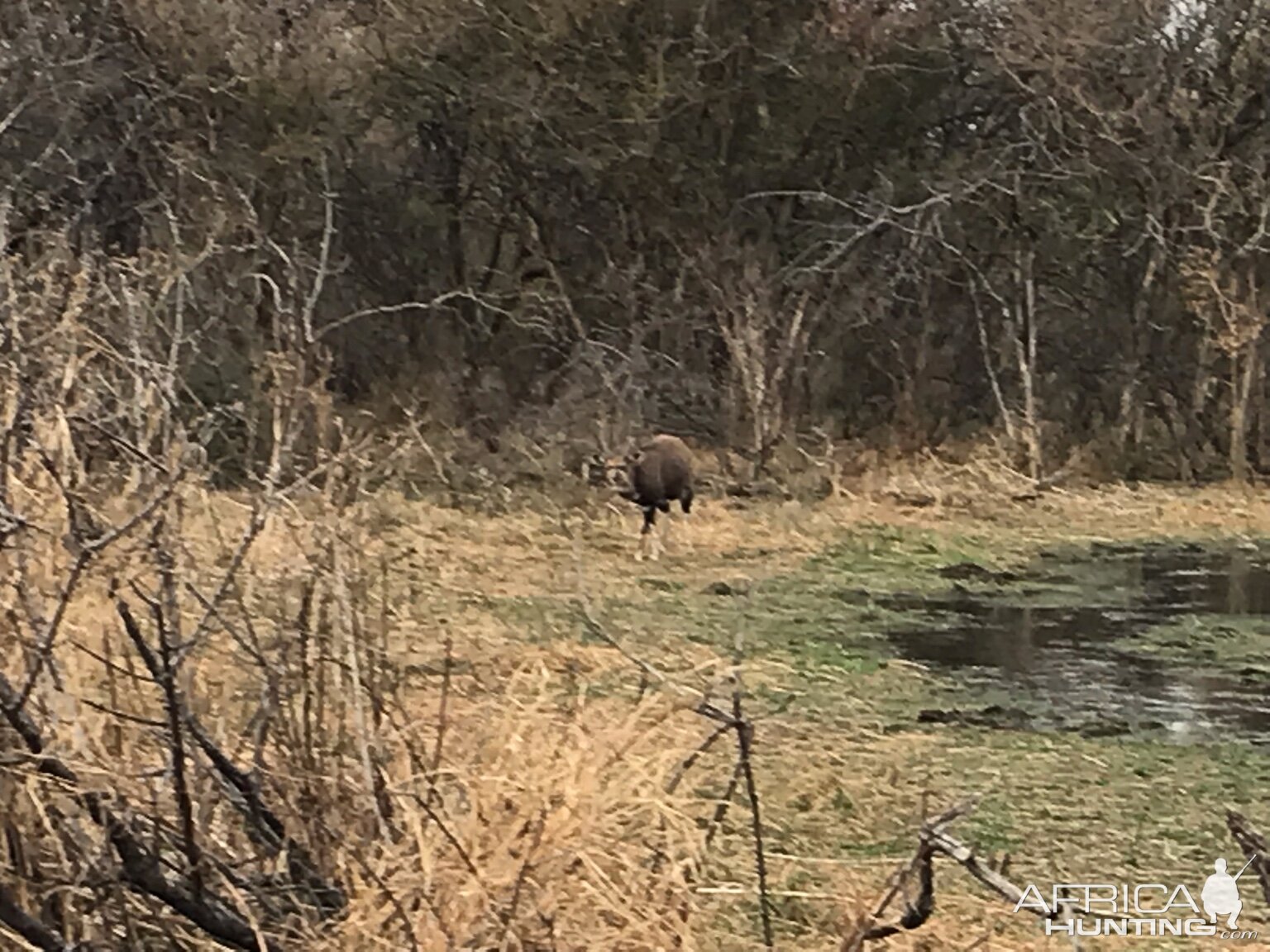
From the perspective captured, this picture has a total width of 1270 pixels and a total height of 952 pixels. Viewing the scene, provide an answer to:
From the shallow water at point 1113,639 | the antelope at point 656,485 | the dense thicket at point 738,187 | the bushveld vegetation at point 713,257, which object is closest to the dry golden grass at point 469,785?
the shallow water at point 1113,639

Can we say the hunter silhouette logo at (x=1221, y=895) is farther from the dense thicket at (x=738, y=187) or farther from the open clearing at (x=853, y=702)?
the dense thicket at (x=738, y=187)

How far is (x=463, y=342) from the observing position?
648 inches

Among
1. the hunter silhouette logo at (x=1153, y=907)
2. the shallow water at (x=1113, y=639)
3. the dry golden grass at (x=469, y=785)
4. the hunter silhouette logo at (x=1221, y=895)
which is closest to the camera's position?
the dry golden grass at (x=469, y=785)

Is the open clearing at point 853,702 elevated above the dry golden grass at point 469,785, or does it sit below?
below

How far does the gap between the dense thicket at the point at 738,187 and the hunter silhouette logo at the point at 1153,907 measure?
9.81 meters

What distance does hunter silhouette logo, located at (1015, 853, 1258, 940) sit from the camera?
15.5 feet

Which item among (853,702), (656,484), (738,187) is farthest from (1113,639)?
(738,187)

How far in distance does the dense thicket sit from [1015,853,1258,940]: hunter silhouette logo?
981cm

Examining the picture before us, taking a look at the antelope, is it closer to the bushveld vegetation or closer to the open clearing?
the open clearing

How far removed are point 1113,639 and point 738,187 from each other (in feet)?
25.2

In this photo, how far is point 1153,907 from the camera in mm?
4906

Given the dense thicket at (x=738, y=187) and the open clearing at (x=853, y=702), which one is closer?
the open clearing at (x=853, y=702)

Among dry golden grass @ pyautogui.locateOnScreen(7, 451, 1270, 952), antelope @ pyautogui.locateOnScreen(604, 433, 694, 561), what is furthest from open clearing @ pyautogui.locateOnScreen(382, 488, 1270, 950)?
antelope @ pyautogui.locateOnScreen(604, 433, 694, 561)

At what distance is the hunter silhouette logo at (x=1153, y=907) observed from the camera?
4711mm
